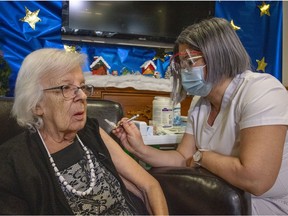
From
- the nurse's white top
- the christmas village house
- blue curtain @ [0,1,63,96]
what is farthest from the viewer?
the christmas village house

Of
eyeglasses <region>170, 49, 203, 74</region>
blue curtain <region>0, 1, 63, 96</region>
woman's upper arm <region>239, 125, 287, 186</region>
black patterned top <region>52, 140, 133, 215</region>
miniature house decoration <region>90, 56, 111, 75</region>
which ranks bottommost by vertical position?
black patterned top <region>52, 140, 133, 215</region>

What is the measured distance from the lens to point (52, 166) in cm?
108

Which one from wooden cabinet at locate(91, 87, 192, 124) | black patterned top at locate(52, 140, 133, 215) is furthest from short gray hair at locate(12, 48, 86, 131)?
wooden cabinet at locate(91, 87, 192, 124)

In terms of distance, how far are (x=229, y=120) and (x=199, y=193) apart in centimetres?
34

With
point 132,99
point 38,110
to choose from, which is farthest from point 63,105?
point 132,99

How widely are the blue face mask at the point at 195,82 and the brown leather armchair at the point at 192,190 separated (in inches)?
13.7

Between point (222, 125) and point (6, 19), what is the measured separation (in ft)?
7.07

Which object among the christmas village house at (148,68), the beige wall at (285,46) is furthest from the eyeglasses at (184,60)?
the beige wall at (285,46)

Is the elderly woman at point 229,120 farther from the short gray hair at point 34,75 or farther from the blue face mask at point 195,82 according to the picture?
the short gray hair at point 34,75

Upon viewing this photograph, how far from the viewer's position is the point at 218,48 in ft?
4.06

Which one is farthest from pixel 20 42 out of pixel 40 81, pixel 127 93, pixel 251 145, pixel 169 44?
pixel 251 145

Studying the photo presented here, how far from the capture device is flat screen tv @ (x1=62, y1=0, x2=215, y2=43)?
8.82 feet

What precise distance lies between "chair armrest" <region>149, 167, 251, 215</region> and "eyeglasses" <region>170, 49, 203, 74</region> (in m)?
0.45

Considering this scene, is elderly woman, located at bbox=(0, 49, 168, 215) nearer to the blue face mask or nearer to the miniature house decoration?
the blue face mask
